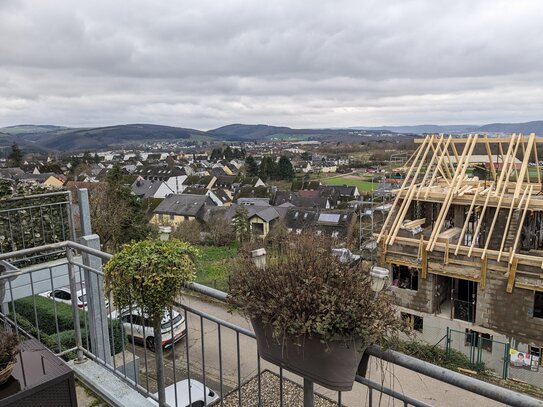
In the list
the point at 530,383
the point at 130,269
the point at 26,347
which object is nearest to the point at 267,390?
the point at 26,347

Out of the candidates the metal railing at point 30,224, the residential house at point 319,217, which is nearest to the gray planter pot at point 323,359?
the metal railing at point 30,224

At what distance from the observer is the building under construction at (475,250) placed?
1348cm

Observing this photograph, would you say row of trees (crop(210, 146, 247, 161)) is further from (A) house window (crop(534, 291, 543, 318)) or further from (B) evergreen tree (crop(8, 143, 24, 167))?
(A) house window (crop(534, 291, 543, 318))

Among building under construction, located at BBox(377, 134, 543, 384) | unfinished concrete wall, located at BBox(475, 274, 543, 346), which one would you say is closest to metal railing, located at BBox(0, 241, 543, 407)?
building under construction, located at BBox(377, 134, 543, 384)

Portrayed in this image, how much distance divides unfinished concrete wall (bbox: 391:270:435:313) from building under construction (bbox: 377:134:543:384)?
3 cm

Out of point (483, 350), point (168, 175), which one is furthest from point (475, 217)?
point (168, 175)

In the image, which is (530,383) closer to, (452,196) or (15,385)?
(452,196)

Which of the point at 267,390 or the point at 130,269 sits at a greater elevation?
the point at 130,269

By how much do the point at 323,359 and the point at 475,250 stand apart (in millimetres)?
13750

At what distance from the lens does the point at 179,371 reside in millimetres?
12055

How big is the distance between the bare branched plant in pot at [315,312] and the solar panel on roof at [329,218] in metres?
34.4

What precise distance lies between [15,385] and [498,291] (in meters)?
14.7

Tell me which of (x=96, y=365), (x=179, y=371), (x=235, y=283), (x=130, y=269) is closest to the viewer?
(x=235, y=283)

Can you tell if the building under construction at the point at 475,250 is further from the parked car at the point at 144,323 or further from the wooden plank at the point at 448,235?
the parked car at the point at 144,323
